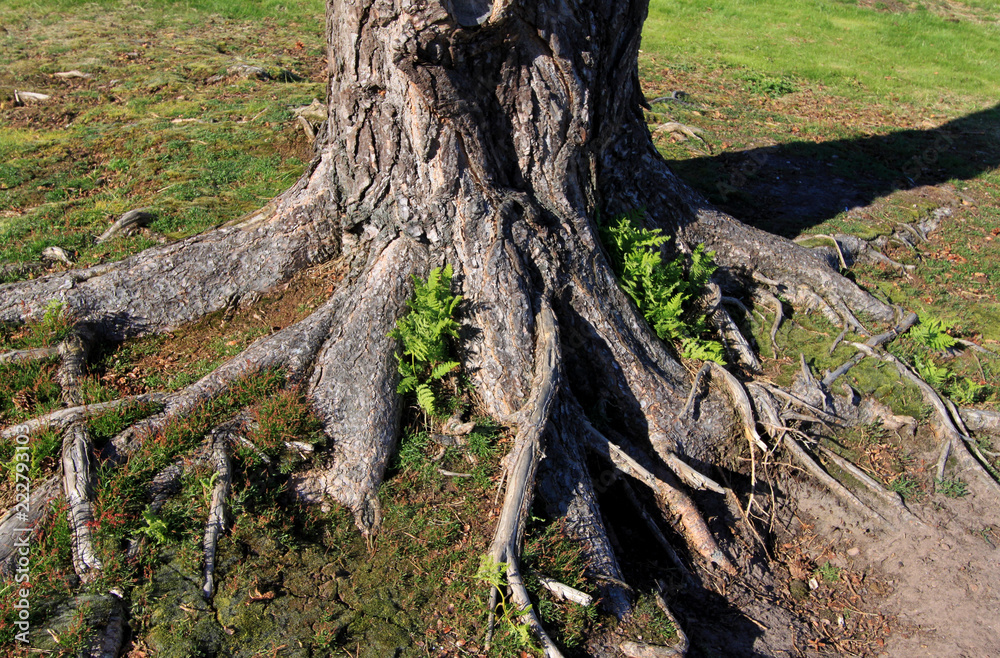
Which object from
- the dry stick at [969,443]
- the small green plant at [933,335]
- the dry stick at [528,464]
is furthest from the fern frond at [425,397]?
the small green plant at [933,335]

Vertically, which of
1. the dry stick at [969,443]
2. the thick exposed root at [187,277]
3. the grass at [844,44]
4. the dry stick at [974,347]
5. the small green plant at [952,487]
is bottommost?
the small green plant at [952,487]

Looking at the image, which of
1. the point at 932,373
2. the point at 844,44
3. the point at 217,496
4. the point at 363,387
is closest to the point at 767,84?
the point at 844,44

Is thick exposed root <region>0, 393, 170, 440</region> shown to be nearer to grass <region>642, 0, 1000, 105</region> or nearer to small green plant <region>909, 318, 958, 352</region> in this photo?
small green plant <region>909, 318, 958, 352</region>

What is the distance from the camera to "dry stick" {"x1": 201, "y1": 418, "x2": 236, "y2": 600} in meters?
4.23

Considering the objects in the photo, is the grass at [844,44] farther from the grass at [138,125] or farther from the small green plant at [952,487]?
the small green plant at [952,487]

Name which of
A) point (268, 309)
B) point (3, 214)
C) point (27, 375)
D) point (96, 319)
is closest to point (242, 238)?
point (268, 309)

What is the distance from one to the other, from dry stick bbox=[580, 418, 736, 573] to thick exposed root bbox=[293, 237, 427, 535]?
1.76m

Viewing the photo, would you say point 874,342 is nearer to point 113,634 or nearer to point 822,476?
point 822,476

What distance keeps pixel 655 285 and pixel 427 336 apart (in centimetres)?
274

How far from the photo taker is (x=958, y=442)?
676 centimetres

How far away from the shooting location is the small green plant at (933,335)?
757 cm

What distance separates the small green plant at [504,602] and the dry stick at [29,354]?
4.09 meters

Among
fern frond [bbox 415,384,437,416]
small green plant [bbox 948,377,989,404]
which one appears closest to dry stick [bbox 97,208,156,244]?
fern frond [bbox 415,384,437,416]

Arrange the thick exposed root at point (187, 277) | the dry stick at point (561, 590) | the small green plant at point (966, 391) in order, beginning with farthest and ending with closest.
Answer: the small green plant at point (966, 391), the thick exposed root at point (187, 277), the dry stick at point (561, 590)
